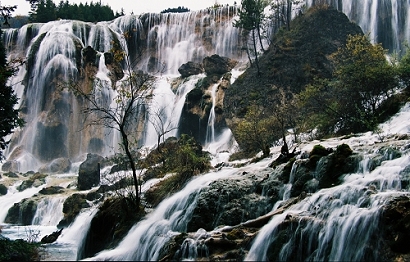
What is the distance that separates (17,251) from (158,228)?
5201 millimetres

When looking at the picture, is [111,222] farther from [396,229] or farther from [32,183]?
[32,183]

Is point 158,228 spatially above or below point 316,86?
below

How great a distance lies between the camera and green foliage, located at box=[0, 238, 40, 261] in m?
14.4

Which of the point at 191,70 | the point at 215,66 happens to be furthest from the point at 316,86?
the point at 191,70

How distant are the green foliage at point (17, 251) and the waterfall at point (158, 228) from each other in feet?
9.06

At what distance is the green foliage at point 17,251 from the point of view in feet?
47.2

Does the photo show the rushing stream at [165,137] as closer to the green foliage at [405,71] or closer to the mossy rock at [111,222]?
the mossy rock at [111,222]

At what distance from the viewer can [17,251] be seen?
586 inches

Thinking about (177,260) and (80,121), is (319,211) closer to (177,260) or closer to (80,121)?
(177,260)

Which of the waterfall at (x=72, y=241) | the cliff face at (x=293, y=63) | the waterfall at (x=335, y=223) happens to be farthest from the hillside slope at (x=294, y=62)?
the waterfall at (x=335, y=223)

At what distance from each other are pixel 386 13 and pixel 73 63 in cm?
3763

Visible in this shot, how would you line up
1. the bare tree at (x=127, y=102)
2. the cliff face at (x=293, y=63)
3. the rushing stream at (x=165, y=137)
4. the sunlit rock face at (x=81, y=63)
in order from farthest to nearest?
the sunlit rock face at (x=81, y=63) < the cliff face at (x=293, y=63) < the bare tree at (x=127, y=102) < the rushing stream at (x=165, y=137)

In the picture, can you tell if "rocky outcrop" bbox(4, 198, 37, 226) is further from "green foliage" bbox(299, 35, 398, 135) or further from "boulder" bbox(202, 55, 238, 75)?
"boulder" bbox(202, 55, 238, 75)

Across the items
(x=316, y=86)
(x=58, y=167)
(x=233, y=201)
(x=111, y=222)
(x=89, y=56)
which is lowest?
(x=58, y=167)
